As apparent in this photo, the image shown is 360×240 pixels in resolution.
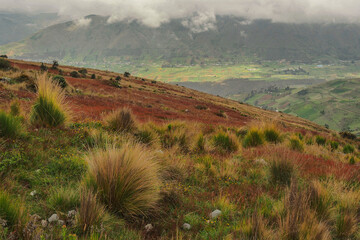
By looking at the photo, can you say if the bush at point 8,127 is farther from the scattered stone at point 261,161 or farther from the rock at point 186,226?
the scattered stone at point 261,161

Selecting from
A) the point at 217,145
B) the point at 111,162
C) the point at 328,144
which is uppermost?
the point at 111,162

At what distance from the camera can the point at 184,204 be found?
385 centimetres

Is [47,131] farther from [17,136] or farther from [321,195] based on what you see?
[321,195]

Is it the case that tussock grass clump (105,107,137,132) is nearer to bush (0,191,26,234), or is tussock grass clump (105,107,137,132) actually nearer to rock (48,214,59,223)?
rock (48,214,59,223)

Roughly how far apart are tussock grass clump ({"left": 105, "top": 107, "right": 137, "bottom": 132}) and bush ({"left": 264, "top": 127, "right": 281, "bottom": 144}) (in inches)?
237

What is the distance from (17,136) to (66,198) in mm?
2922

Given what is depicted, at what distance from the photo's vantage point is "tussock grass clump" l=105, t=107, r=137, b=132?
7.56m

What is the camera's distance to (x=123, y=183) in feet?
11.0

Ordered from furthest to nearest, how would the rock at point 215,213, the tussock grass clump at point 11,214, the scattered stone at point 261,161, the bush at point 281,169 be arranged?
the scattered stone at point 261,161, the bush at point 281,169, the rock at point 215,213, the tussock grass clump at point 11,214

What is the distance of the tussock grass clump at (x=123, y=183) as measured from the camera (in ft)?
10.8

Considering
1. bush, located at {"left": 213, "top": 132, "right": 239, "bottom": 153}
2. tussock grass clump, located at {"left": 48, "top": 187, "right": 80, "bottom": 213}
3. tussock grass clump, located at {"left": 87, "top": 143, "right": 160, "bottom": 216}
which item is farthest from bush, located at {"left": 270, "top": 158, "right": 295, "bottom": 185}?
tussock grass clump, located at {"left": 48, "top": 187, "right": 80, "bottom": 213}

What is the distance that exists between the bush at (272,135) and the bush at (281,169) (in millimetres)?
4832

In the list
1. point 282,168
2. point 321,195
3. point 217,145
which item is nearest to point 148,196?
point 321,195

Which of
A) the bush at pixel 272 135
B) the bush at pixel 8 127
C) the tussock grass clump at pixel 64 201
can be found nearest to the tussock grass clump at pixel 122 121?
the bush at pixel 8 127
